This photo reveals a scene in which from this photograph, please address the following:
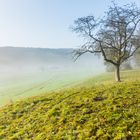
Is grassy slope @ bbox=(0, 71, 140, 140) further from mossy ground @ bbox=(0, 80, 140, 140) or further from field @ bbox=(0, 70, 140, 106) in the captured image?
field @ bbox=(0, 70, 140, 106)

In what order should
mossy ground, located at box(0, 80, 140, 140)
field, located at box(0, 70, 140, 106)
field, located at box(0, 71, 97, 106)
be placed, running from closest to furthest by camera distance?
1. mossy ground, located at box(0, 80, 140, 140)
2. field, located at box(0, 70, 140, 106)
3. field, located at box(0, 71, 97, 106)

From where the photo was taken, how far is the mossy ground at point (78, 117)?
37.0ft

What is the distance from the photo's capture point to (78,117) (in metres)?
13.0

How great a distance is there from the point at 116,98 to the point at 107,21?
74.2ft

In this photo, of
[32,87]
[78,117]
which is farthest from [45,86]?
[78,117]

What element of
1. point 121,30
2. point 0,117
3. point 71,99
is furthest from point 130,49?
point 0,117

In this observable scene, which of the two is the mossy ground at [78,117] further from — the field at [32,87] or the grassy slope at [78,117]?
the field at [32,87]

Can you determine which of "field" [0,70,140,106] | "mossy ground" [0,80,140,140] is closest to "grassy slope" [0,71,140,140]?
"mossy ground" [0,80,140,140]

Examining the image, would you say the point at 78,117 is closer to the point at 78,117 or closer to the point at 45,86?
the point at 78,117

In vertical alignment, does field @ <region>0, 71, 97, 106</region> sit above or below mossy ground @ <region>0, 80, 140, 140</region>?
below

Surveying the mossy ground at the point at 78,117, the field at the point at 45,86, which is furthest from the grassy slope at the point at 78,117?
the field at the point at 45,86

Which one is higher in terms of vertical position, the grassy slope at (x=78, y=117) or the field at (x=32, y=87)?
the grassy slope at (x=78, y=117)

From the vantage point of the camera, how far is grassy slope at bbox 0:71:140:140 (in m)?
11.3

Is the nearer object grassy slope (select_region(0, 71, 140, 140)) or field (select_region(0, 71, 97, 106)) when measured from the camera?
grassy slope (select_region(0, 71, 140, 140))
